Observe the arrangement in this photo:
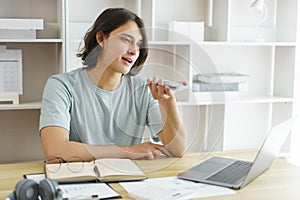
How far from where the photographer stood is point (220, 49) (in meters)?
3.16

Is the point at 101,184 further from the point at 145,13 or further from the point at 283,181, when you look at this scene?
the point at 145,13

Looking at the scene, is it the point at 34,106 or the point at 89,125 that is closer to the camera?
the point at 89,125

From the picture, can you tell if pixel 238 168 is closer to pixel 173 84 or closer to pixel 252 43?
pixel 173 84

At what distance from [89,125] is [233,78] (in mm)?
1356

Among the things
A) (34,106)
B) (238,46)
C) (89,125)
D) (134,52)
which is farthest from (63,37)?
(238,46)

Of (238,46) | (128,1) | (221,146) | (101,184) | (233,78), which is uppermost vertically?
(128,1)

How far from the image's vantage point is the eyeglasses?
1.52 metres

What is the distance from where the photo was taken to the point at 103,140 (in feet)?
6.07

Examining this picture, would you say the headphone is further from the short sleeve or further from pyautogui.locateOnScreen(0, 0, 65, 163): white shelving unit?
pyautogui.locateOnScreen(0, 0, 65, 163): white shelving unit

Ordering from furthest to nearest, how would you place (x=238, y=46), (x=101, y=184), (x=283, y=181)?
(x=238, y=46)
(x=283, y=181)
(x=101, y=184)

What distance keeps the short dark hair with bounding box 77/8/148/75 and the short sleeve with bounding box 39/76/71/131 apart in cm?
14

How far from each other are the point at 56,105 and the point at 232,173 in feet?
2.33

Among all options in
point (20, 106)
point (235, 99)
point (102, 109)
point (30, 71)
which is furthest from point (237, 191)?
point (30, 71)

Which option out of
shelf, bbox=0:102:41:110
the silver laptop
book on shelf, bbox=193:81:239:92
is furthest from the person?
shelf, bbox=0:102:41:110
